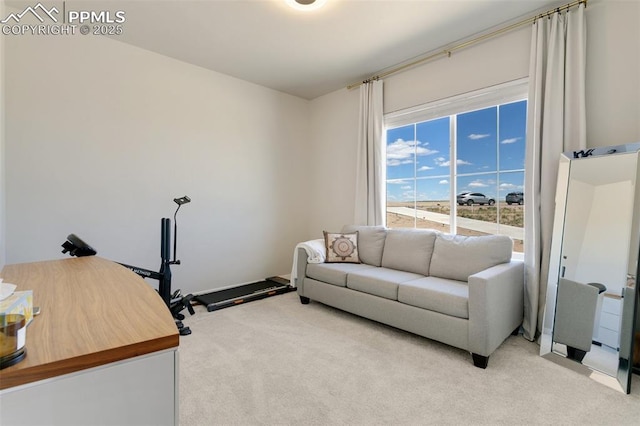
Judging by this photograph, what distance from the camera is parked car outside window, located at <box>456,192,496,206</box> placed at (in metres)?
3.13

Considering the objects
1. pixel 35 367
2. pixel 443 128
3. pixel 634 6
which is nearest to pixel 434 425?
pixel 35 367

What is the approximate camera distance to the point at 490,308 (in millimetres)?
2176

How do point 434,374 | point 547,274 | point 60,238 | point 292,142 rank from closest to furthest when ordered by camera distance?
point 434,374 → point 547,274 → point 60,238 → point 292,142

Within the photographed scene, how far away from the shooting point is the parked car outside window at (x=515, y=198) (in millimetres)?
2906

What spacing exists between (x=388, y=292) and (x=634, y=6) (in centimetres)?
286

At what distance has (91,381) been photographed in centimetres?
65

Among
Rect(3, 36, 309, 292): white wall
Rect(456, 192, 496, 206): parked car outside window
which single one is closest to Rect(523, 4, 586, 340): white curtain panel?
Rect(456, 192, 496, 206): parked car outside window

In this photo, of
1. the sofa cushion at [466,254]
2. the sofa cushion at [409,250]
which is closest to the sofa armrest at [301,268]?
the sofa cushion at [409,250]

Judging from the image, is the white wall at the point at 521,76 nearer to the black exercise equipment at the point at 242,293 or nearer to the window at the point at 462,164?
the window at the point at 462,164

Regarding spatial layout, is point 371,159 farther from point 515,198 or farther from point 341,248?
point 515,198

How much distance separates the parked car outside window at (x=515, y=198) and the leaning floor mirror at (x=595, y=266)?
1.49 ft

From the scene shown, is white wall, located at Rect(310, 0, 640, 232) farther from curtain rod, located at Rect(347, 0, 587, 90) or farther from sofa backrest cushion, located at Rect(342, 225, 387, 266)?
sofa backrest cushion, located at Rect(342, 225, 387, 266)

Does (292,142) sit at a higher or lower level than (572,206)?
higher

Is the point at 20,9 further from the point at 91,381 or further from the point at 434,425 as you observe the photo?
the point at 434,425
